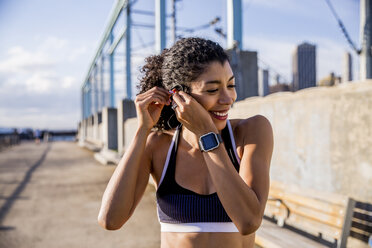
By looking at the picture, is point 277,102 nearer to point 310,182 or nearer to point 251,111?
point 251,111

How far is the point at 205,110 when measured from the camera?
154 centimetres

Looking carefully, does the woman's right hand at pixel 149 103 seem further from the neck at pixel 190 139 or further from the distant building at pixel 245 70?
the distant building at pixel 245 70

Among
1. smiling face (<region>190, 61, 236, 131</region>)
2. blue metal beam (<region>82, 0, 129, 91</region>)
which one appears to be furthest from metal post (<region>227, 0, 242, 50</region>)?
blue metal beam (<region>82, 0, 129, 91</region>)

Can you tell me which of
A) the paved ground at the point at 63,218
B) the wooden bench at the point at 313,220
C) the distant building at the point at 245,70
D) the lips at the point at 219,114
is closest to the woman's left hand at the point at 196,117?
the lips at the point at 219,114

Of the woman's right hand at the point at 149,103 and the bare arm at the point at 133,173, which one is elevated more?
the woman's right hand at the point at 149,103

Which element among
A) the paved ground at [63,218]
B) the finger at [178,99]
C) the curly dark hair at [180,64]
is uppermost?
the curly dark hair at [180,64]

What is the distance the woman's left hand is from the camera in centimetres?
151

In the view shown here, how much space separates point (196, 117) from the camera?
152 centimetres

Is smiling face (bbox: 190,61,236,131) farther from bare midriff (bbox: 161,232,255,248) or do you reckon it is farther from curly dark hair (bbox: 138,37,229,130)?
bare midriff (bbox: 161,232,255,248)

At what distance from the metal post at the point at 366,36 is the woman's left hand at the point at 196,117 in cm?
648

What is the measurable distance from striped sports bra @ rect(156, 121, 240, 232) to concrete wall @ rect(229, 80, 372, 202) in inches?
94.5

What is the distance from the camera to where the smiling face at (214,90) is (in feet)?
5.30

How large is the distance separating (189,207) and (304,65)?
364ft

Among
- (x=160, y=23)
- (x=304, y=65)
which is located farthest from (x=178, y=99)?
(x=304, y=65)
